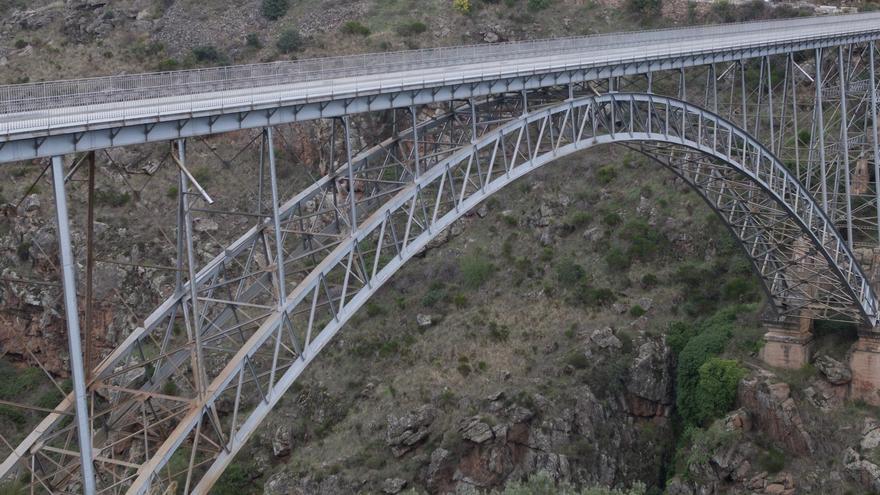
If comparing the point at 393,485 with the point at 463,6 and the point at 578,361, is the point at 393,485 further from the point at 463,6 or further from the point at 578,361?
the point at 463,6

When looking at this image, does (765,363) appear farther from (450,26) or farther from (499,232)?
(450,26)

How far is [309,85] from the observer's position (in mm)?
31375

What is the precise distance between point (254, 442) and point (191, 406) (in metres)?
27.7

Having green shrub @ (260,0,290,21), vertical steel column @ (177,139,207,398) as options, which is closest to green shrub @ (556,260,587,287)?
green shrub @ (260,0,290,21)

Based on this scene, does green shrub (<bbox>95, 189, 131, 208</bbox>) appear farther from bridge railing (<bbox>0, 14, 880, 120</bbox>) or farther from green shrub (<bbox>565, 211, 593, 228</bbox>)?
bridge railing (<bbox>0, 14, 880, 120</bbox>)

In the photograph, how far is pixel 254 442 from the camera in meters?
53.9

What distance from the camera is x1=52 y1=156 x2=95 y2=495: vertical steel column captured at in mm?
23109

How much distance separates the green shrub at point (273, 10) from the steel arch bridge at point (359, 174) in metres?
21.8

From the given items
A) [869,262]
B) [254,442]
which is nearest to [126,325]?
[254,442]

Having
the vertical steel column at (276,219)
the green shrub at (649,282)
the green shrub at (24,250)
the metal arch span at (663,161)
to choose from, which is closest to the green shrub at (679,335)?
the green shrub at (649,282)

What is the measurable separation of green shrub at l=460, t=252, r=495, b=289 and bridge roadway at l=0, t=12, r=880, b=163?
1764 centimetres

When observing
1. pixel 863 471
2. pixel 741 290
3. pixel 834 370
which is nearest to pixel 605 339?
pixel 741 290

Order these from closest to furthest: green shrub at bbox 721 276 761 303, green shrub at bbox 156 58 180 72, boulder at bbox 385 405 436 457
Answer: boulder at bbox 385 405 436 457, green shrub at bbox 721 276 761 303, green shrub at bbox 156 58 180 72

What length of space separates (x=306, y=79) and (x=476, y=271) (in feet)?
92.5
